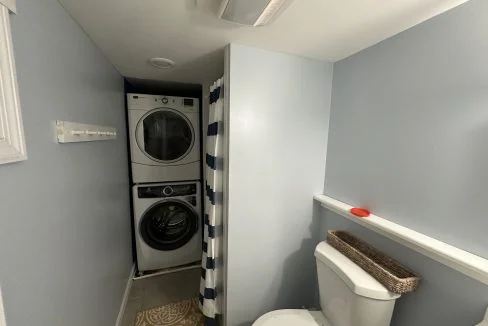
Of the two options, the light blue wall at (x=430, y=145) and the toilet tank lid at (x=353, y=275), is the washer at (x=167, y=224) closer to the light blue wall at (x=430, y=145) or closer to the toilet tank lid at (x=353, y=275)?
the toilet tank lid at (x=353, y=275)

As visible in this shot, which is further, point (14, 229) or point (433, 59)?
point (433, 59)

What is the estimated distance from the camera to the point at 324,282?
3.80 feet

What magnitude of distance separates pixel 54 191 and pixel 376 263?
1.40m

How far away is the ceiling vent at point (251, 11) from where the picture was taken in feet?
2.48

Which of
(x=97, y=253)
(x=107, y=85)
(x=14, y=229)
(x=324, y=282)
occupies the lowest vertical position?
(x=324, y=282)

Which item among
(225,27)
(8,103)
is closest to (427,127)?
(225,27)

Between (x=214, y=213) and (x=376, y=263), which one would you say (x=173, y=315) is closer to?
(x=214, y=213)

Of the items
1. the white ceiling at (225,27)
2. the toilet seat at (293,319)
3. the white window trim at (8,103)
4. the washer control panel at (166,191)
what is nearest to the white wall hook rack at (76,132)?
the white window trim at (8,103)

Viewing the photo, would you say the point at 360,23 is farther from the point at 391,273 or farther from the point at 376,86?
the point at 391,273

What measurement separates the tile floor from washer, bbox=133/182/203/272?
123mm

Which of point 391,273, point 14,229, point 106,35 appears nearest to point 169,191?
point 106,35

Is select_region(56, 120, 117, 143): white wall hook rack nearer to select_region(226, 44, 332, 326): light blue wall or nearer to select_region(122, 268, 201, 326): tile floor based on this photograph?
select_region(226, 44, 332, 326): light blue wall

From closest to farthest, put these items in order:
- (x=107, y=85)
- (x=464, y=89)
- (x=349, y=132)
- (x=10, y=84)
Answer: (x=10, y=84)
(x=464, y=89)
(x=349, y=132)
(x=107, y=85)

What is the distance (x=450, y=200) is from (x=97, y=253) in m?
1.70
